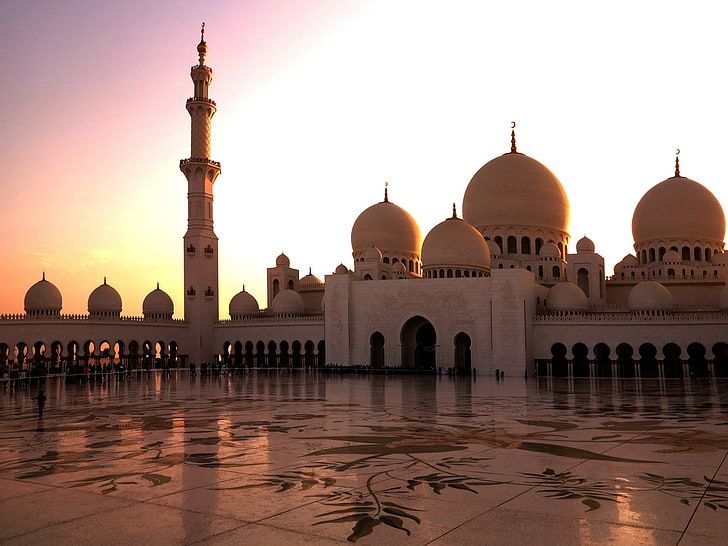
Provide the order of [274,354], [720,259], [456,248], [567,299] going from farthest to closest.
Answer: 1. [274,354]
2. [720,259]
3. [456,248]
4. [567,299]

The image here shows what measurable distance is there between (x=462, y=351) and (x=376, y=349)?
449 centimetres

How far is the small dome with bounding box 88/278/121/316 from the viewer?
37969mm

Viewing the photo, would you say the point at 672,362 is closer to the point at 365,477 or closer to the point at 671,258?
the point at 671,258

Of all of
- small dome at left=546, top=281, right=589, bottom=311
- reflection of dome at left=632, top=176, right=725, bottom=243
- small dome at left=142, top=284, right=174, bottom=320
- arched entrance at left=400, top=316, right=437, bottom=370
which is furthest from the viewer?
small dome at left=142, top=284, right=174, bottom=320

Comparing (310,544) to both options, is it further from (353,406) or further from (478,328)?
(478,328)

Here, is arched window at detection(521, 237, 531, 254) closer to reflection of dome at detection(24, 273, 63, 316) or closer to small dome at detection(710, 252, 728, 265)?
small dome at detection(710, 252, 728, 265)

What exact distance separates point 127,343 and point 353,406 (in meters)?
25.3

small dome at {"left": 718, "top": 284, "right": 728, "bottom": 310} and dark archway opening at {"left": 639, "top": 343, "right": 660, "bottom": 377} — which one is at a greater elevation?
small dome at {"left": 718, "top": 284, "right": 728, "bottom": 310}

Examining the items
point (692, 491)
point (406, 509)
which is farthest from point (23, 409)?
point (692, 491)

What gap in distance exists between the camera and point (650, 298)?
31.8m

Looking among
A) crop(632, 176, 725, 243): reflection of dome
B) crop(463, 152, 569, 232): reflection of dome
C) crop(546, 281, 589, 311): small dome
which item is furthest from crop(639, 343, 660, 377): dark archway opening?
crop(463, 152, 569, 232): reflection of dome

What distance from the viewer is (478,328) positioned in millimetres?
33062

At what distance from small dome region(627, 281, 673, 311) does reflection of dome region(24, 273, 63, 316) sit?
28876 millimetres

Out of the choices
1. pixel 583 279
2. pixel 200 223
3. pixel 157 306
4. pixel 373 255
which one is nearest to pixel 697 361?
pixel 583 279
